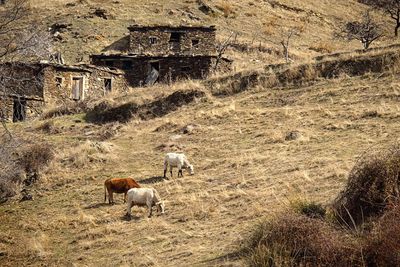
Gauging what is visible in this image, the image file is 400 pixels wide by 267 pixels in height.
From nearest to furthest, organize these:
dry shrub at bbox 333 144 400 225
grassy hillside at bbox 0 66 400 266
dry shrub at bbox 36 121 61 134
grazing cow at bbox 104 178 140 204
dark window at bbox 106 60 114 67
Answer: dry shrub at bbox 333 144 400 225
grassy hillside at bbox 0 66 400 266
grazing cow at bbox 104 178 140 204
dry shrub at bbox 36 121 61 134
dark window at bbox 106 60 114 67

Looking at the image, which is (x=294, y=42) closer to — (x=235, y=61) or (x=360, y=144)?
(x=235, y=61)

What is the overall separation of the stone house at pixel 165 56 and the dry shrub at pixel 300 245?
86.1 feet

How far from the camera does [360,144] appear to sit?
19266mm

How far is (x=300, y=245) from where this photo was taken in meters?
9.91

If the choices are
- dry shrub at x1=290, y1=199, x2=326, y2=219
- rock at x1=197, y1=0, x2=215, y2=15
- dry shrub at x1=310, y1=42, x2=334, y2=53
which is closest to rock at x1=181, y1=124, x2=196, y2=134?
dry shrub at x1=290, y1=199, x2=326, y2=219

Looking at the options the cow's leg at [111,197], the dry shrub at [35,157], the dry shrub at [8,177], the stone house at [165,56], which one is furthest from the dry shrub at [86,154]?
the stone house at [165,56]

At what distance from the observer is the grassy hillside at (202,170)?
1382 cm

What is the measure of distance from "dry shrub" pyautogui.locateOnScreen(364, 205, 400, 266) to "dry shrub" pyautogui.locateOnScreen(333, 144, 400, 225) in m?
0.99

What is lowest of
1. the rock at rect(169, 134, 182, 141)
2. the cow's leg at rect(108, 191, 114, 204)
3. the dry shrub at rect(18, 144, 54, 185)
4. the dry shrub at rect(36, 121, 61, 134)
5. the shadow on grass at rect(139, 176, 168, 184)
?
the dry shrub at rect(36, 121, 61, 134)

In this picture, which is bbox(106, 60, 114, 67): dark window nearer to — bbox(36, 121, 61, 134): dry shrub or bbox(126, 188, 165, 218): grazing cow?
bbox(36, 121, 61, 134): dry shrub

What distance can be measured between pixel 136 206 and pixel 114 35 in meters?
35.6

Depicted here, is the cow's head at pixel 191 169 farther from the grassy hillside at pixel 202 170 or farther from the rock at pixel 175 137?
the rock at pixel 175 137

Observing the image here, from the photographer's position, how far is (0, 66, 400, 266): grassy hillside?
13.8 metres

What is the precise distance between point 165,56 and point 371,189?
30.1 metres
